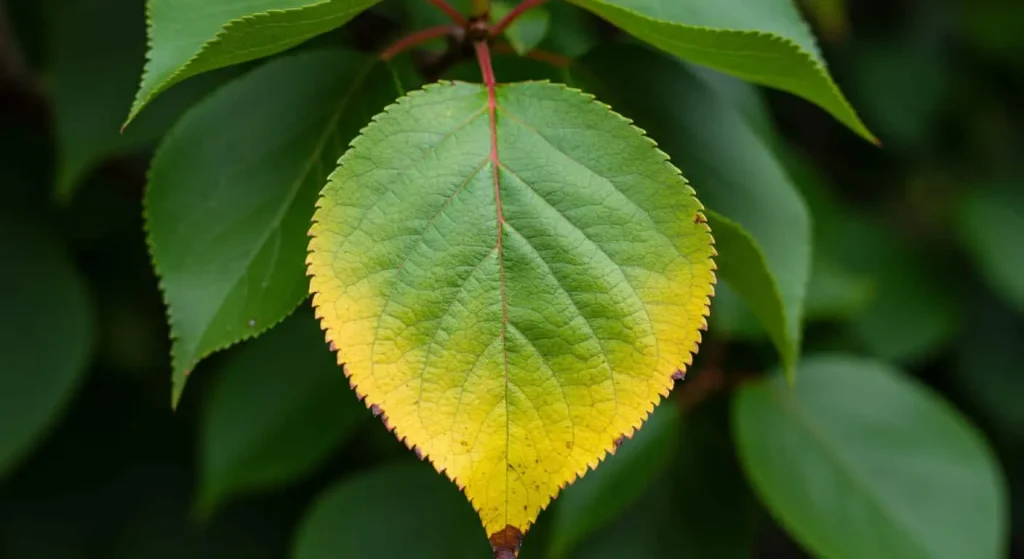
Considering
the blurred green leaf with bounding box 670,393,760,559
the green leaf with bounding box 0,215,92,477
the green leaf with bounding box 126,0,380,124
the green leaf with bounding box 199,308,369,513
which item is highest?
the green leaf with bounding box 126,0,380,124

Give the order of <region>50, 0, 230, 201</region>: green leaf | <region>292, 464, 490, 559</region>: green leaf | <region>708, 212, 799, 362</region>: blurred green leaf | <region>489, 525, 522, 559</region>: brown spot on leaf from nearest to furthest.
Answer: <region>489, 525, 522, 559</region>: brown spot on leaf, <region>708, 212, 799, 362</region>: blurred green leaf, <region>50, 0, 230, 201</region>: green leaf, <region>292, 464, 490, 559</region>: green leaf

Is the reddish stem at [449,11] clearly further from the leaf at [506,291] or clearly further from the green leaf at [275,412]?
the green leaf at [275,412]

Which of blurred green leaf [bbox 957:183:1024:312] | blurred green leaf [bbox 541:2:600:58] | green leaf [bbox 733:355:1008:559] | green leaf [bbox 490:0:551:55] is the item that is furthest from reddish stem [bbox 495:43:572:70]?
blurred green leaf [bbox 957:183:1024:312]

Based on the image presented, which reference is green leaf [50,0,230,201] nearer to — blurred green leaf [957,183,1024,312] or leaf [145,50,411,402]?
leaf [145,50,411,402]

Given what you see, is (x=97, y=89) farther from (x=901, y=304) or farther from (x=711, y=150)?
(x=901, y=304)

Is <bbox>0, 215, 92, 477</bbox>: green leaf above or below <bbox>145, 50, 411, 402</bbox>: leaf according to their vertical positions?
below

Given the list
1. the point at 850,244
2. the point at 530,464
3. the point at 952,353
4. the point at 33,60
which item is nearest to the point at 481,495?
the point at 530,464
